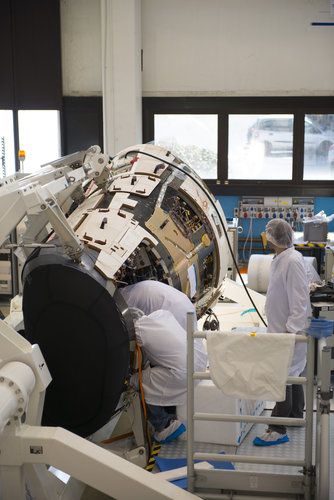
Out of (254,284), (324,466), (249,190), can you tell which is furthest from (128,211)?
(249,190)

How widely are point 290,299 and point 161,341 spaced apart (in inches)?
39.5

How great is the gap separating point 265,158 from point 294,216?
3.60 feet

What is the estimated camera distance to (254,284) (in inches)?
317

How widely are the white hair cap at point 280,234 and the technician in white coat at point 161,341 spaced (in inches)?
32.0

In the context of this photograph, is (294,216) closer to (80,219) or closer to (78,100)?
(78,100)

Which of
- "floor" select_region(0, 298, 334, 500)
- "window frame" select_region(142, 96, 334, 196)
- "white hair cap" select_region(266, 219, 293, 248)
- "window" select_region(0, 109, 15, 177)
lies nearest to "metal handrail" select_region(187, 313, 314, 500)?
"floor" select_region(0, 298, 334, 500)

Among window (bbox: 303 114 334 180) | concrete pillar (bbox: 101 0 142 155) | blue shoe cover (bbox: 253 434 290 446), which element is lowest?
blue shoe cover (bbox: 253 434 290 446)

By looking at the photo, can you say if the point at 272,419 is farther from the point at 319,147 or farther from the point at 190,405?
the point at 319,147

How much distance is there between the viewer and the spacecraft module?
11.4 ft

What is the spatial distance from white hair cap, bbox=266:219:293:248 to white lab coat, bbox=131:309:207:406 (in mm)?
975

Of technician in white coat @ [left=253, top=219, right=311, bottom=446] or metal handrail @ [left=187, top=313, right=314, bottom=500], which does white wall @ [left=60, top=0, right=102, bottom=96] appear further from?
metal handrail @ [left=187, top=313, right=314, bottom=500]

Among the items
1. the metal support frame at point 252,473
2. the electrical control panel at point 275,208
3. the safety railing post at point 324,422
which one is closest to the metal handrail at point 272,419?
the metal support frame at point 252,473

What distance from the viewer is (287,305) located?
167 inches

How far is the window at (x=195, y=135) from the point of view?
404 inches
